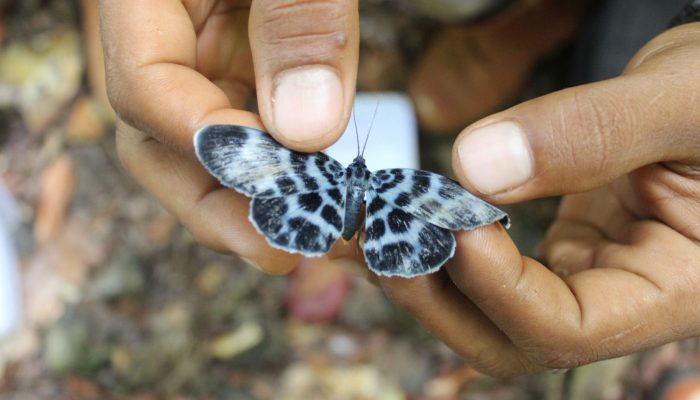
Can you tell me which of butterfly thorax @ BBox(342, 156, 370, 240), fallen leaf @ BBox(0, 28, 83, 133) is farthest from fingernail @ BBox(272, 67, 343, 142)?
fallen leaf @ BBox(0, 28, 83, 133)

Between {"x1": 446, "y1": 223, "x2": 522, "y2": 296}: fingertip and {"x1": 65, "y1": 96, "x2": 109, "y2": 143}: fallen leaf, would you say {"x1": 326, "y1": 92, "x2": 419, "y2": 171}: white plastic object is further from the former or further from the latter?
{"x1": 446, "y1": 223, "x2": 522, "y2": 296}: fingertip

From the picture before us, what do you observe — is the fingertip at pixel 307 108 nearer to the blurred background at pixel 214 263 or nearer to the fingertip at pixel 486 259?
the fingertip at pixel 486 259

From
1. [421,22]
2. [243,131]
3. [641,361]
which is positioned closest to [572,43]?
[421,22]

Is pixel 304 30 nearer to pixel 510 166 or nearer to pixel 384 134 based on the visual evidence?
pixel 510 166

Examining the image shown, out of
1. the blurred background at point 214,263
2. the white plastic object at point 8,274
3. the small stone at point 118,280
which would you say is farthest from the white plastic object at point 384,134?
the white plastic object at point 8,274

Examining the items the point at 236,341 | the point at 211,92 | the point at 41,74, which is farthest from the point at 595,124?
the point at 41,74

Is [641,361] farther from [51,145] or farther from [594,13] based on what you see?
[51,145]
